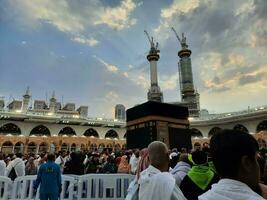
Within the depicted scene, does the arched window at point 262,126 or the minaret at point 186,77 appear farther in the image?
the minaret at point 186,77

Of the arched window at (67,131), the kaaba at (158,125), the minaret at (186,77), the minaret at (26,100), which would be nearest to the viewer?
the kaaba at (158,125)

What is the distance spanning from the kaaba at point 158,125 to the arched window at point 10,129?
20.5 meters

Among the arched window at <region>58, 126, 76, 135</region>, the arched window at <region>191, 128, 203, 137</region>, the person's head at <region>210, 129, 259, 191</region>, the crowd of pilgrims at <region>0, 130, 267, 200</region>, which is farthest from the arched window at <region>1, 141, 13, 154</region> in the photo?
the person's head at <region>210, 129, 259, 191</region>

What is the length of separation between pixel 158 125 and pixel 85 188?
1691cm

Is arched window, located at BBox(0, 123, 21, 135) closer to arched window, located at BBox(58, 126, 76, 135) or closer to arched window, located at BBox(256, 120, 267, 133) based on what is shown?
arched window, located at BBox(58, 126, 76, 135)

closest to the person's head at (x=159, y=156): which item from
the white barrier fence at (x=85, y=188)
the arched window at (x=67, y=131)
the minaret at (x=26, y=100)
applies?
the white barrier fence at (x=85, y=188)

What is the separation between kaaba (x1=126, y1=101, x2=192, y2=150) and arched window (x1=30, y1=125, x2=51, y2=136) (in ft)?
63.9

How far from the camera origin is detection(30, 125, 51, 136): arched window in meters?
36.8

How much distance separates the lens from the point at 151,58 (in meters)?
57.2

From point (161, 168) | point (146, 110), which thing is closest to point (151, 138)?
point (146, 110)

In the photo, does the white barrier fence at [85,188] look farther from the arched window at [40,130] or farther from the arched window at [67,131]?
the arched window at [67,131]

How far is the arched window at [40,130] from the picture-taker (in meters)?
36.8

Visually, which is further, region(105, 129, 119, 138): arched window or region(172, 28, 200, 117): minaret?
region(172, 28, 200, 117): minaret

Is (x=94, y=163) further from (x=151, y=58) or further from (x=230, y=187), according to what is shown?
(x=151, y=58)
